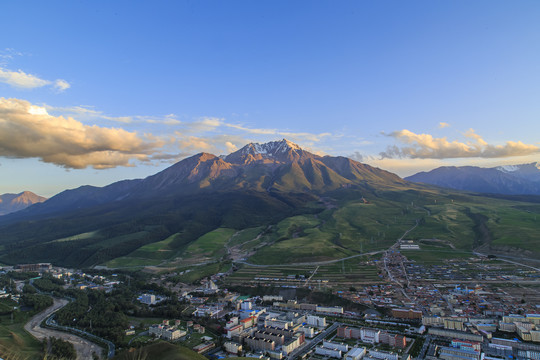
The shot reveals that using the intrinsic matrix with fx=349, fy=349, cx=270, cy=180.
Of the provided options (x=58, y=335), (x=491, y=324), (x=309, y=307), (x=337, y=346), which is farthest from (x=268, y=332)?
(x=58, y=335)

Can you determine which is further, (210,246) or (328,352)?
(210,246)

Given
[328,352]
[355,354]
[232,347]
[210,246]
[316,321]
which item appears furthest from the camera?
[210,246]

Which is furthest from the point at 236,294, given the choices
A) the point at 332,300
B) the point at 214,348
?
the point at 214,348

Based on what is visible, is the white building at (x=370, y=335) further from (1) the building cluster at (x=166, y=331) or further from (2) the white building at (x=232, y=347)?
(1) the building cluster at (x=166, y=331)

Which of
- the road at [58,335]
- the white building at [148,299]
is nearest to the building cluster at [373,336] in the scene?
the road at [58,335]

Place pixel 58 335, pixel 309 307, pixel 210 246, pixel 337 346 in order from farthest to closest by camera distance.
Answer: pixel 210 246 < pixel 309 307 < pixel 58 335 < pixel 337 346

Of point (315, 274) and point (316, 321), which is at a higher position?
point (316, 321)

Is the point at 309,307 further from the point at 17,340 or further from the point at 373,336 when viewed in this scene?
the point at 17,340

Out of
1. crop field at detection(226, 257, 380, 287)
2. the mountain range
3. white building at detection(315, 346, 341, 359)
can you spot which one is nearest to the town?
white building at detection(315, 346, 341, 359)

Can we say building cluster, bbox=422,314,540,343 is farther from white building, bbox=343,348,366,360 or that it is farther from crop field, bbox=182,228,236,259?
crop field, bbox=182,228,236,259
